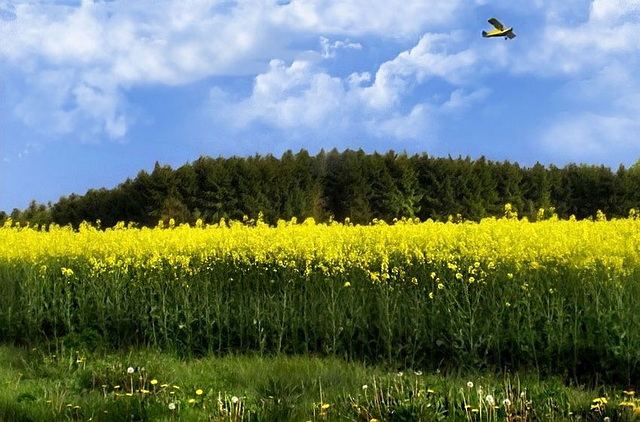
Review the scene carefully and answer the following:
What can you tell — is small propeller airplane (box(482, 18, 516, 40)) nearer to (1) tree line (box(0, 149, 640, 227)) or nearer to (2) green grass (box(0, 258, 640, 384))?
(2) green grass (box(0, 258, 640, 384))

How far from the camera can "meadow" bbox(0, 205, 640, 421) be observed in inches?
229

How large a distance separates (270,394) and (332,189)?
14.3 metres

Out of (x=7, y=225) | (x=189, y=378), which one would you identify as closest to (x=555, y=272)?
(x=189, y=378)

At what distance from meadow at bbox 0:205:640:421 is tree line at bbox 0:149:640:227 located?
8.74 m

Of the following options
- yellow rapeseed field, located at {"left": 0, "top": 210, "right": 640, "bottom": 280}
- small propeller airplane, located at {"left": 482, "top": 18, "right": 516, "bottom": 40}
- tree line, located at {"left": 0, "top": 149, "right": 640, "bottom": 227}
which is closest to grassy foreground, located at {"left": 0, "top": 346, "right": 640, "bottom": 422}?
yellow rapeseed field, located at {"left": 0, "top": 210, "right": 640, "bottom": 280}

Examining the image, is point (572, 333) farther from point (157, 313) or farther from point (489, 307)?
point (157, 313)

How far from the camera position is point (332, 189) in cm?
1875

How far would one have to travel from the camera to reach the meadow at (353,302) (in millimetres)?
5809

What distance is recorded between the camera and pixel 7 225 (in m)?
13.8

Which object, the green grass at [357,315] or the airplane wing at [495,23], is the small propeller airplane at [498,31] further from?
the green grass at [357,315]

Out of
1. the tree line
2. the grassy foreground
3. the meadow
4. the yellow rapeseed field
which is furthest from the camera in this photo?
the tree line

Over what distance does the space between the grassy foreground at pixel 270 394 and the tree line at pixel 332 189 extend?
12138 millimetres

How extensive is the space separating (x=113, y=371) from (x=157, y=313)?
7.32 feet

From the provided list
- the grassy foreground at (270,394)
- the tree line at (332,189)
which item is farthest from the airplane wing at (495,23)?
the tree line at (332,189)
